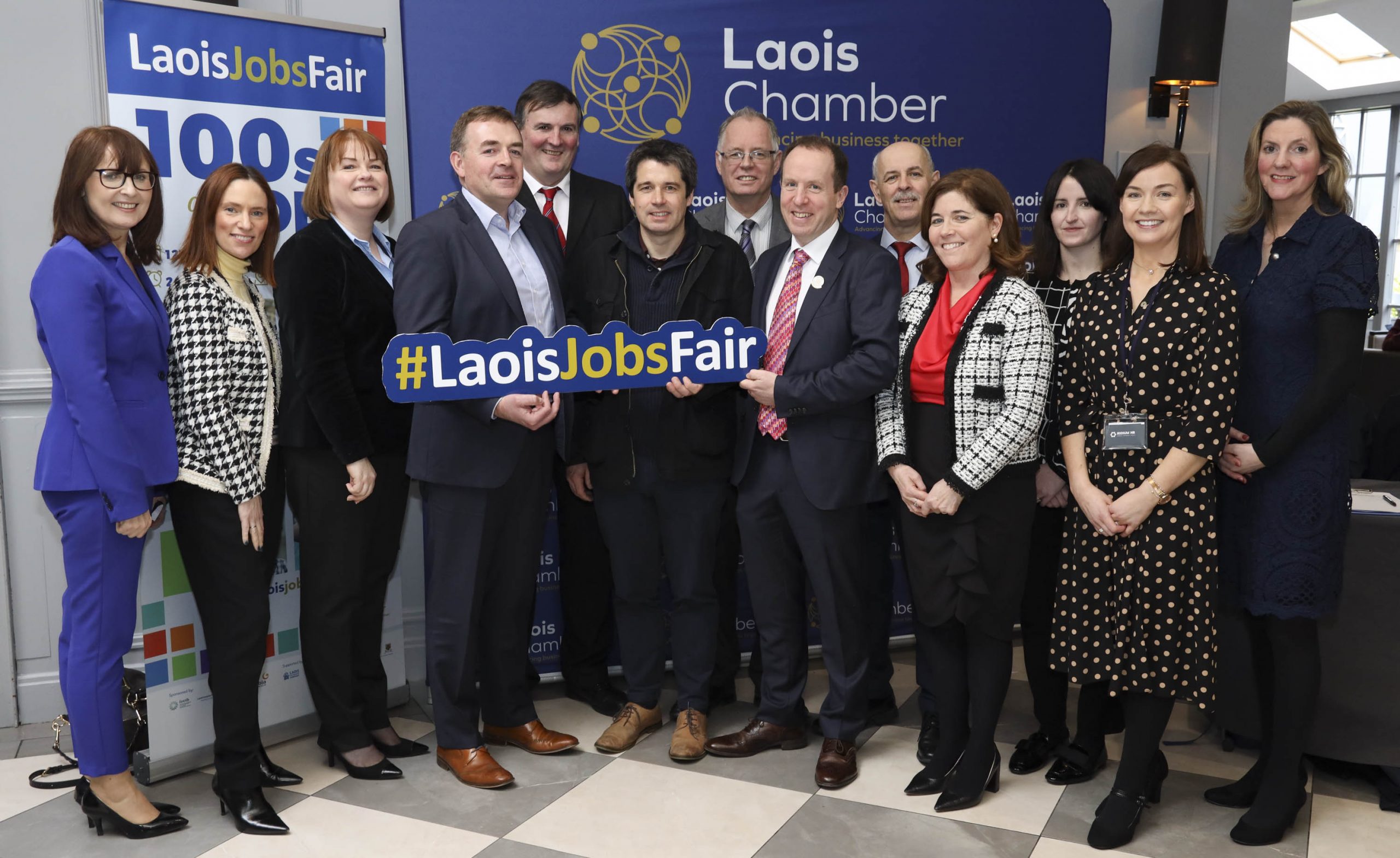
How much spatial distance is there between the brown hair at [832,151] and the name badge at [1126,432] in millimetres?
993

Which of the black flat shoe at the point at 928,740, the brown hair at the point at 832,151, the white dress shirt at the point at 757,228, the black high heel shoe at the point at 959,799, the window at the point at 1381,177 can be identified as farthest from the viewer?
the window at the point at 1381,177

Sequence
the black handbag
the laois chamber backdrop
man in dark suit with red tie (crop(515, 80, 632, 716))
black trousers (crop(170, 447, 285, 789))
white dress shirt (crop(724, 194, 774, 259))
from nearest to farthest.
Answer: black trousers (crop(170, 447, 285, 789))
the black handbag
man in dark suit with red tie (crop(515, 80, 632, 716))
white dress shirt (crop(724, 194, 774, 259))
the laois chamber backdrop

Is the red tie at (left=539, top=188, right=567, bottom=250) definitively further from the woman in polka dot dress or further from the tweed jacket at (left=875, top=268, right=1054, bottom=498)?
the woman in polka dot dress

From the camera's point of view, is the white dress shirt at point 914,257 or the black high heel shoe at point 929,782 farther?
the white dress shirt at point 914,257

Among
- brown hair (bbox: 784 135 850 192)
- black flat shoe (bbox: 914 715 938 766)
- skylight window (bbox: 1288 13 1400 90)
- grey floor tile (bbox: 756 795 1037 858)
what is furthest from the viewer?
skylight window (bbox: 1288 13 1400 90)

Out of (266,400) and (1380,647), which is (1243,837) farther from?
(266,400)

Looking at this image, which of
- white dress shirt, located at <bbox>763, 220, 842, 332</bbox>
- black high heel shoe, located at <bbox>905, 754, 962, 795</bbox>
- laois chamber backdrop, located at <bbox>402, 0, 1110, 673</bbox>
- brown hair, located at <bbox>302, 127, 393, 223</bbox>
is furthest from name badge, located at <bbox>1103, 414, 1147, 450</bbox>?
brown hair, located at <bbox>302, 127, 393, 223</bbox>

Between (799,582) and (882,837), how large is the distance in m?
0.76

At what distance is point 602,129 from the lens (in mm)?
3746

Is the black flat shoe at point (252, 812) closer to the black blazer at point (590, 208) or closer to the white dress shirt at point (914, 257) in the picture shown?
the black blazer at point (590, 208)

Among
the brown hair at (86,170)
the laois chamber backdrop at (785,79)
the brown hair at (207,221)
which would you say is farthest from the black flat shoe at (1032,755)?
the brown hair at (86,170)

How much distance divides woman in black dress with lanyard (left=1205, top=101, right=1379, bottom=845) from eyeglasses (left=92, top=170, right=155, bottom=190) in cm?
278

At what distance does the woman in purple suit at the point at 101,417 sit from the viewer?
2.35 m

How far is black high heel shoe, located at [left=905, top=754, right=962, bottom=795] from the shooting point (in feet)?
9.18
